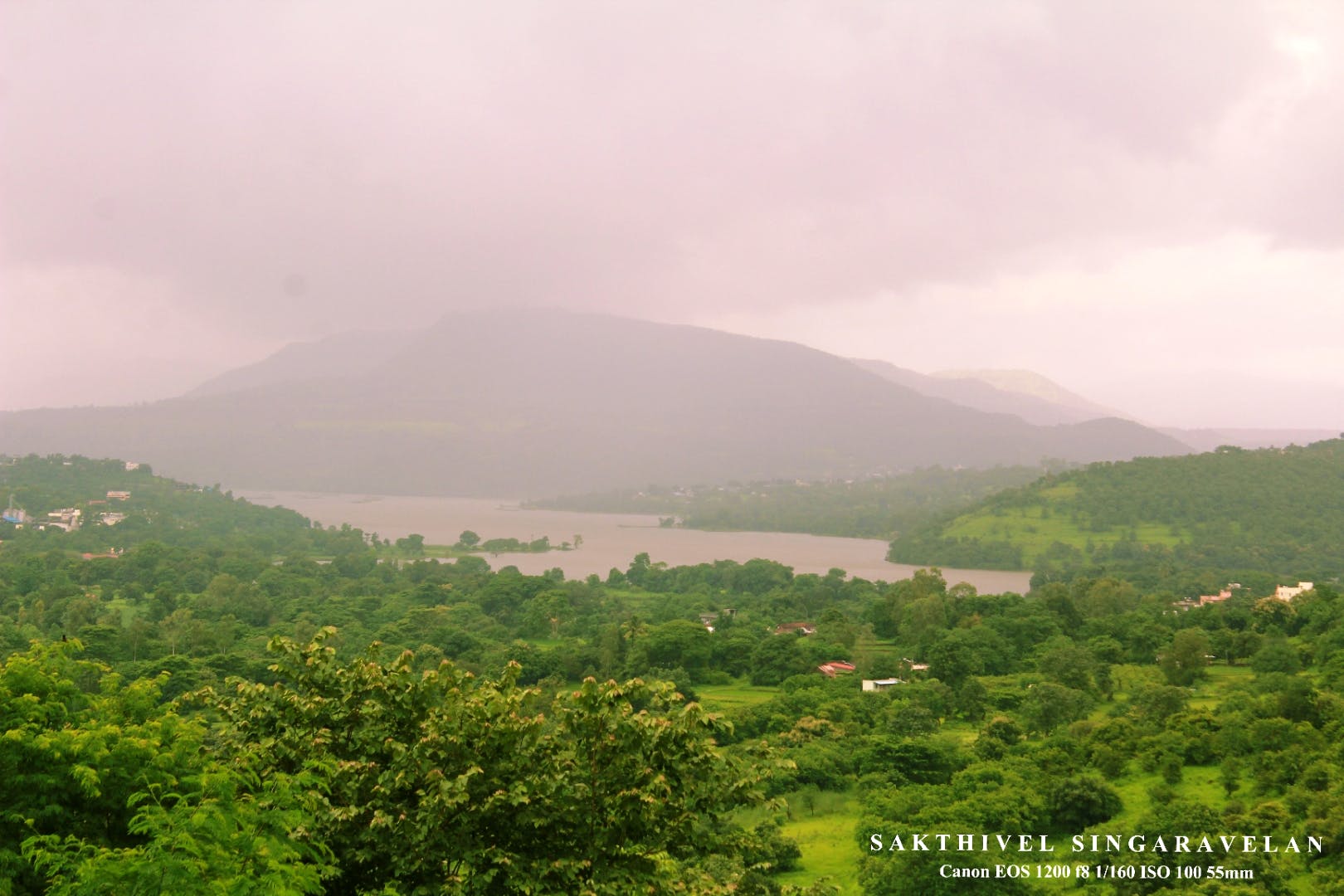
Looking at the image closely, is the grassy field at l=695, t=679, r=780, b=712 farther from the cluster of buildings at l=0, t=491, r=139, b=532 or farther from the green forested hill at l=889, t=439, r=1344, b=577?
the cluster of buildings at l=0, t=491, r=139, b=532

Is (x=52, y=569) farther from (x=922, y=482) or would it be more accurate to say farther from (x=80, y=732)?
(x=922, y=482)

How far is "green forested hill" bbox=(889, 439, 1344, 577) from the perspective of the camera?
6425cm

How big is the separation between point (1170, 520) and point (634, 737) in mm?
73163

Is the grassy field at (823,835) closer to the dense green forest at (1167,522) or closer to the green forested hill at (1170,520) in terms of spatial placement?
the dense green forest at (1167,522)

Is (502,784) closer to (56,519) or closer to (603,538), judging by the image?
(56,519)

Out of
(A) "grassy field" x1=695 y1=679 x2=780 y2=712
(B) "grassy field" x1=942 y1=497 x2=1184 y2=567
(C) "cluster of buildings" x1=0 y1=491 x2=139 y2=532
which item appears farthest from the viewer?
(B) "grassy field" x1=942 y1=497 x2=1184 y2=567

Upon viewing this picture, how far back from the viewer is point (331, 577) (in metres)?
52.4

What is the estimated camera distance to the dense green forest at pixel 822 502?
10100cm

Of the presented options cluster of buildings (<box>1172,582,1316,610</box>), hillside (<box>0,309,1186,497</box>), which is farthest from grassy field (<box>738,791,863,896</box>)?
hillside (<box>0,309,1186,497</box>)

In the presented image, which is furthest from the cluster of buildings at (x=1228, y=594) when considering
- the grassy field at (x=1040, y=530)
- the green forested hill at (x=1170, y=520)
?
the grassy field at (x=1040, y=530)

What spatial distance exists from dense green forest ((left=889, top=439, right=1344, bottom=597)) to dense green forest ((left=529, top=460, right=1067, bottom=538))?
1177cm

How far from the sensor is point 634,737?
7.72m

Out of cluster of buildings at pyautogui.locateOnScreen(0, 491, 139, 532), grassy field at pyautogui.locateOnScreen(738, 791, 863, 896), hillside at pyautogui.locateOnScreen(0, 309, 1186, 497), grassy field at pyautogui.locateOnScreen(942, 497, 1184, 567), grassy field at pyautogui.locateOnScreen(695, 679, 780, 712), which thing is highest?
hillside at pyautogui.locateOnScreen(0, 309, 1186, 497)

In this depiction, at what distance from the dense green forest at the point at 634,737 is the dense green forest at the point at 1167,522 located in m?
22.0
